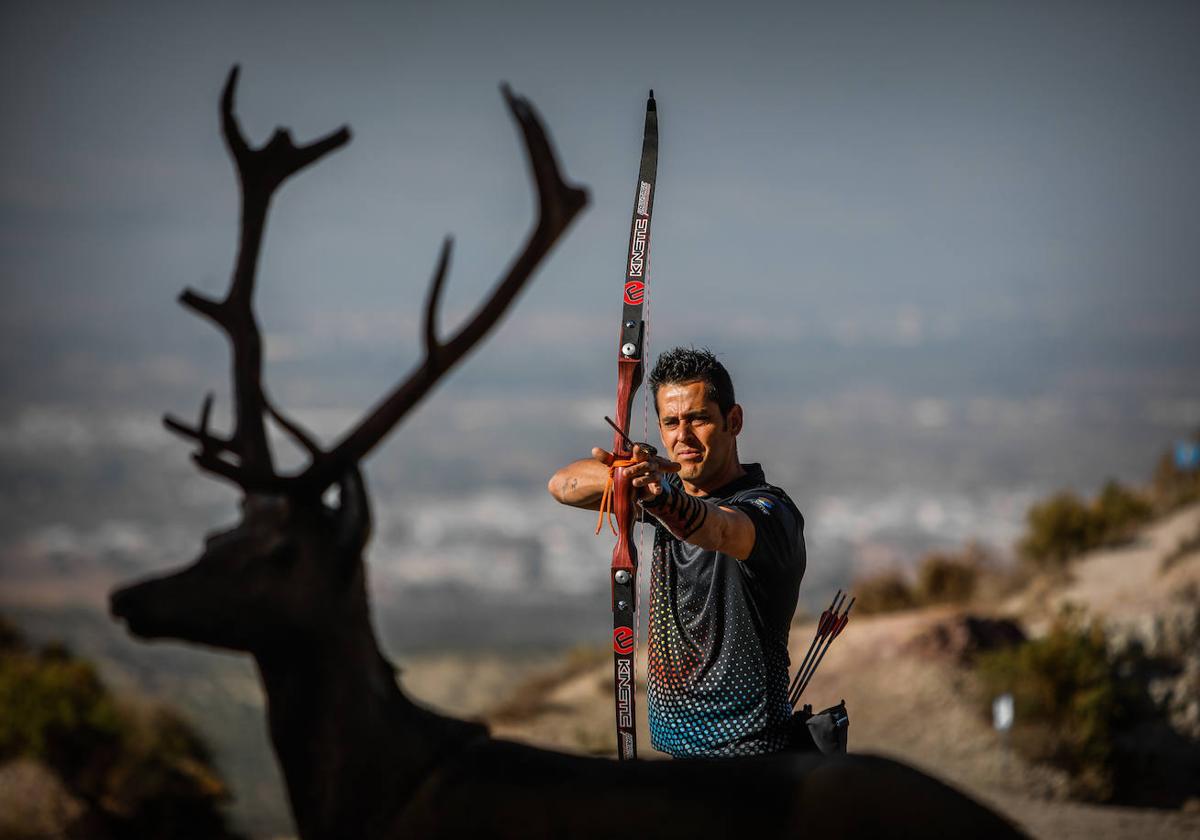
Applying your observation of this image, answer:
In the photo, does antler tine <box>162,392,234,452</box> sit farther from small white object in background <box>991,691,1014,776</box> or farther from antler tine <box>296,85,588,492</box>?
small white object in background <box>991,691,1014,776</box>

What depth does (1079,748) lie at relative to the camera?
927 cm

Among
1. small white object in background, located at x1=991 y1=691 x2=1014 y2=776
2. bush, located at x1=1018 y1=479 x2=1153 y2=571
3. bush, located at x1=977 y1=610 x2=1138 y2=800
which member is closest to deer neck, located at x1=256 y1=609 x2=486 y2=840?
small white object in background, located at x1=991 y1=691 x2=1014 y2=776

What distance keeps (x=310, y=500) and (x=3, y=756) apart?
28.2 ft

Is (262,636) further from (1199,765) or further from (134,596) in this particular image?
(1199,765)

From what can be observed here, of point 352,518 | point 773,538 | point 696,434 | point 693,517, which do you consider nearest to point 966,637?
point 696,434

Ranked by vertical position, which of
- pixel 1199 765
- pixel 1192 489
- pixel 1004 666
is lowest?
pixel 1199 765

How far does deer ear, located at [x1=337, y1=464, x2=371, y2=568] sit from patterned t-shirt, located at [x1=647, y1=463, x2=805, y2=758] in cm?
93

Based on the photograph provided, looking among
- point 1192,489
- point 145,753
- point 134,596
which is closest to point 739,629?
point 134,596

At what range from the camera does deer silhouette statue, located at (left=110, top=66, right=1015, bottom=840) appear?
2.34 meters

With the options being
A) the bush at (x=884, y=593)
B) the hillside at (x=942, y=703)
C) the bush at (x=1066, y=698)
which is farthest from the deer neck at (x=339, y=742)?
the bush at (x=884, y=593)

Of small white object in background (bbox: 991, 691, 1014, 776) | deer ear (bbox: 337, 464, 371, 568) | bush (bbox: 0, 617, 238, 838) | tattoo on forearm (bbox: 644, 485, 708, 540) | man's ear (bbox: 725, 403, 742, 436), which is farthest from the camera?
bush (bbox: 0, 617, 238, 838)

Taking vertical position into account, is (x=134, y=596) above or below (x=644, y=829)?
above

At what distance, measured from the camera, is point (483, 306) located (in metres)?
2.71

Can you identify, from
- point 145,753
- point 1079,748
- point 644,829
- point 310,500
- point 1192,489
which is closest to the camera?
point 644,829
